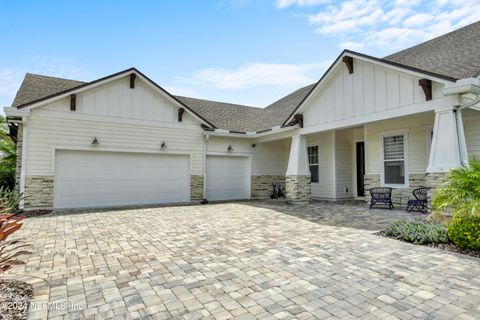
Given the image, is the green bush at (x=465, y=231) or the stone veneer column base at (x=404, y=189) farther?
the stone veneer column base at (x=404, y=189)

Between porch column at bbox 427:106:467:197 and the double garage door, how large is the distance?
338 inches

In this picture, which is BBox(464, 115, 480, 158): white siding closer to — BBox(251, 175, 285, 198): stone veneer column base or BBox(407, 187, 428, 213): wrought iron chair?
BBox(407, 187, 428, 213): wrought iron chair

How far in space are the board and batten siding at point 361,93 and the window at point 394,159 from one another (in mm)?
2351

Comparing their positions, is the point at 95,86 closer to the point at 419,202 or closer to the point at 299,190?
the point at 299,190

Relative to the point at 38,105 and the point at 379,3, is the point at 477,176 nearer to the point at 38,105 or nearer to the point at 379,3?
the point at 379,3

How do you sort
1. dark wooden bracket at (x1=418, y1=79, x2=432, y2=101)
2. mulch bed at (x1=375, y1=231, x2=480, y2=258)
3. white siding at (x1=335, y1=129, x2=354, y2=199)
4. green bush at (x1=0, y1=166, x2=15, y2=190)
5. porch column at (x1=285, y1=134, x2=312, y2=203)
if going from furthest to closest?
white siding at (x1=335, y1=129, x2=354, y2=199) < porch column at (x1=285, y1=134, x2=312, y2=203) < green bush at (x1=0, y1=166, x2=15, y2=190) < dark wooden bracket at (x1=418, y1=79, x2=432, y2=101) < mulch bed at (x1=375, y1=231, x2=480, y2=258)

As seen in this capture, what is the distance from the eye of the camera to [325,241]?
5.54 metres

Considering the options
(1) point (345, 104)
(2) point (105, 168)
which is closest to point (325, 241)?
(1) point (345, 104)

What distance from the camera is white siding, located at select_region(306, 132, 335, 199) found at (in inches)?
505

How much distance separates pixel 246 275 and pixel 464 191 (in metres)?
4.38

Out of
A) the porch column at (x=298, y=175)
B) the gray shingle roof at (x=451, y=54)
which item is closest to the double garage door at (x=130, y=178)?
the porch column at (x=298, y=175)

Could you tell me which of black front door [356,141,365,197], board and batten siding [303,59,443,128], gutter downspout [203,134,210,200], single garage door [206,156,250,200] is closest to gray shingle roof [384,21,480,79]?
board and batten siding [303,59,443,128]

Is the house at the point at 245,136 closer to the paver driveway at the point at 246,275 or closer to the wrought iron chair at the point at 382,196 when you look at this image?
the wrought iron chair at the point at 382,196

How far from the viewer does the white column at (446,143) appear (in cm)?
690
